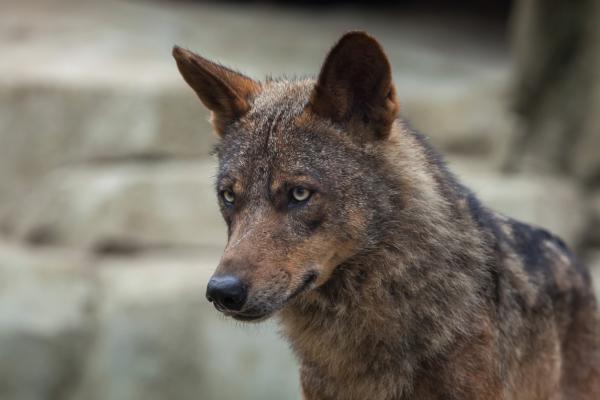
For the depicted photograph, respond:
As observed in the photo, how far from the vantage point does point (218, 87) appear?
4.38 m

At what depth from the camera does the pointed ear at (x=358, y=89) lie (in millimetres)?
3879

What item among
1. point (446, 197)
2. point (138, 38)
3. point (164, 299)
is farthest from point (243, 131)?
point (138, 38)

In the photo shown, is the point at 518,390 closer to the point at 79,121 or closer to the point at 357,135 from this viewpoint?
the point at 357,135

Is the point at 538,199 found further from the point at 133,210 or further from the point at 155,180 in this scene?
the point at 133,210

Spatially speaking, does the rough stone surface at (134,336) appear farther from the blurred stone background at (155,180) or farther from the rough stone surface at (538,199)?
the rough stone surface at (538,199)

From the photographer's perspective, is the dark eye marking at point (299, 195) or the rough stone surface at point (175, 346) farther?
the rough stone surface at point (175, 346)

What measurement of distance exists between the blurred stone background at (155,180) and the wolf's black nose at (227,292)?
17.9 feet

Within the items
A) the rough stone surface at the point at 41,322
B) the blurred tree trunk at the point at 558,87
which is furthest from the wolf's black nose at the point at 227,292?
the blurred tree trunk at the point at 558,87

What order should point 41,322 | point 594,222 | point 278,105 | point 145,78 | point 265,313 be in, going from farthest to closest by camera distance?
point 145,78, point 594,222, point 41,322, point 278,105, point 265,313

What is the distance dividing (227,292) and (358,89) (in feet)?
3.61

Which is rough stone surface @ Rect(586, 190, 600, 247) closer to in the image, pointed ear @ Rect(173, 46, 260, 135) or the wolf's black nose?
pointed ear @ Rect(173, 46, 260, 135)

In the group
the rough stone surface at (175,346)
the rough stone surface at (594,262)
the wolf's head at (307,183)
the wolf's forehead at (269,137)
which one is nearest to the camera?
the wolf's head at (307,183)

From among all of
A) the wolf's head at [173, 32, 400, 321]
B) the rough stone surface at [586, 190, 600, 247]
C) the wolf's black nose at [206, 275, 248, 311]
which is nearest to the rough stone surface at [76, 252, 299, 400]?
the rough stone surface at [586, 190, 600, 247]

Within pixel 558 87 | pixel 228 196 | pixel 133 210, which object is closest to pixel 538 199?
pixel 558 87
